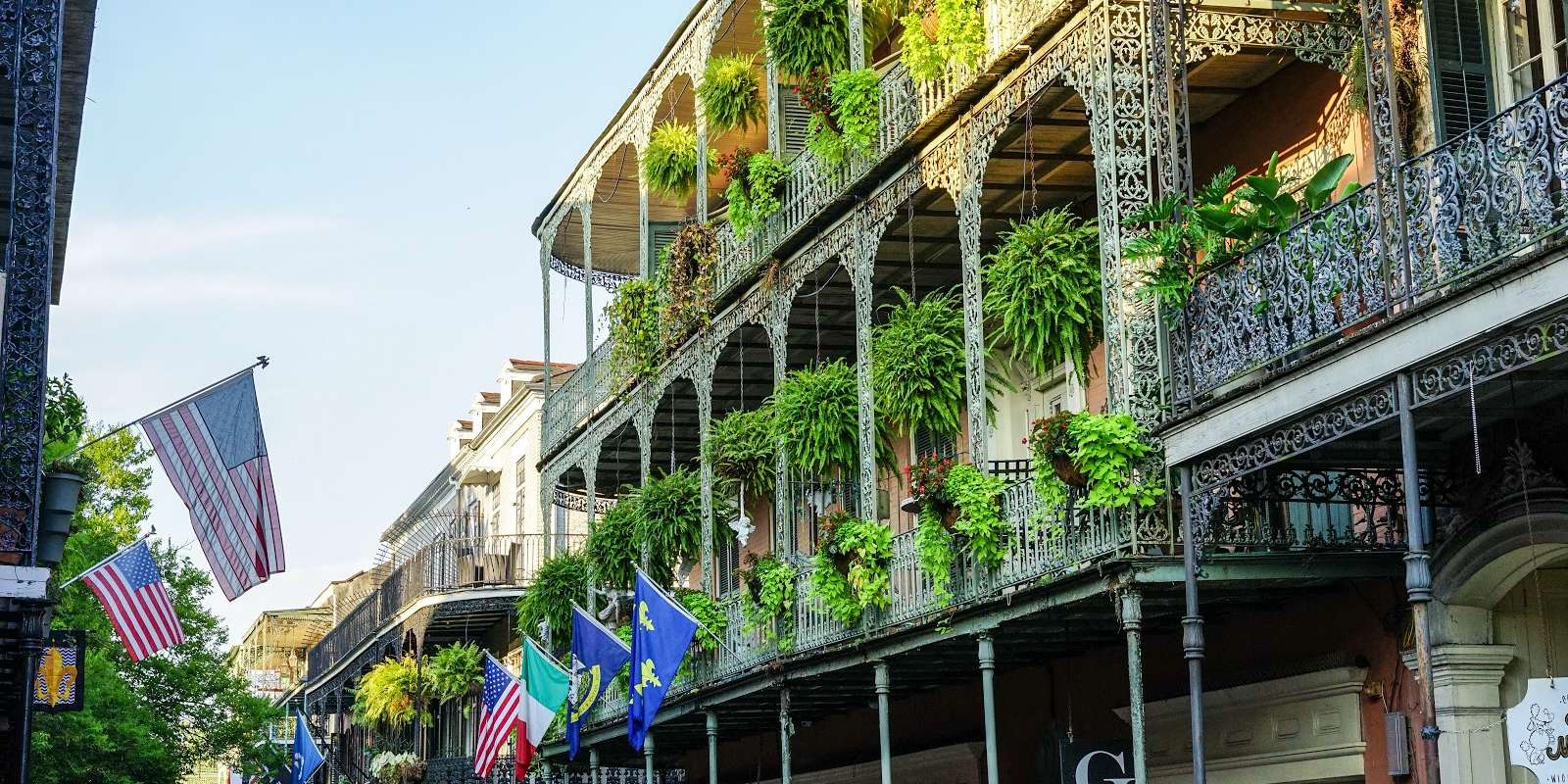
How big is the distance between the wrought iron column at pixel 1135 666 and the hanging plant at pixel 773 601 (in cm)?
617

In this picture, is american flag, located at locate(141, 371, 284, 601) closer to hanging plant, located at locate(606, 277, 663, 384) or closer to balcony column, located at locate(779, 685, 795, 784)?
balcony column, located at locate(779, 685, 795, 784)

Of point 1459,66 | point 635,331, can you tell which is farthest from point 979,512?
point 635,331

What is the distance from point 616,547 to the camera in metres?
24.2

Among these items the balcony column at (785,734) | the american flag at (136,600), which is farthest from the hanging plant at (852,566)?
the american flag at (136,600)

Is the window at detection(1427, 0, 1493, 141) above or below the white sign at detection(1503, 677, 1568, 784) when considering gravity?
above

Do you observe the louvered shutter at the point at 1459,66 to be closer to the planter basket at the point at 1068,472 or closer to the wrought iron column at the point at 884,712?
the planter basket at the point at 1068,472

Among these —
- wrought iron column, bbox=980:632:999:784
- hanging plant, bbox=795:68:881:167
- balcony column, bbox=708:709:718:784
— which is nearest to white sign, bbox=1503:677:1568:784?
wrought iron column, bbox=980:632:999:784

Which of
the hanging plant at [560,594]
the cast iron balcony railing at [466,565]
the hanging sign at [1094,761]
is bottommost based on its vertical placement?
the hanging sign at [1094,761]

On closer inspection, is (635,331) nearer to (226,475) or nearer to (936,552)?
(226,475)

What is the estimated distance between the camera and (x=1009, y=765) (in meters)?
18.3

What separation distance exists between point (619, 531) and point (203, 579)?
1536 cm

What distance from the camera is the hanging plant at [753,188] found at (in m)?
21.1

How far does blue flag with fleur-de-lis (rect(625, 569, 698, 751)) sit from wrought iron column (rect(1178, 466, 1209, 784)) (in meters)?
7.80

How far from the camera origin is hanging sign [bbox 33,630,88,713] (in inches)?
778
